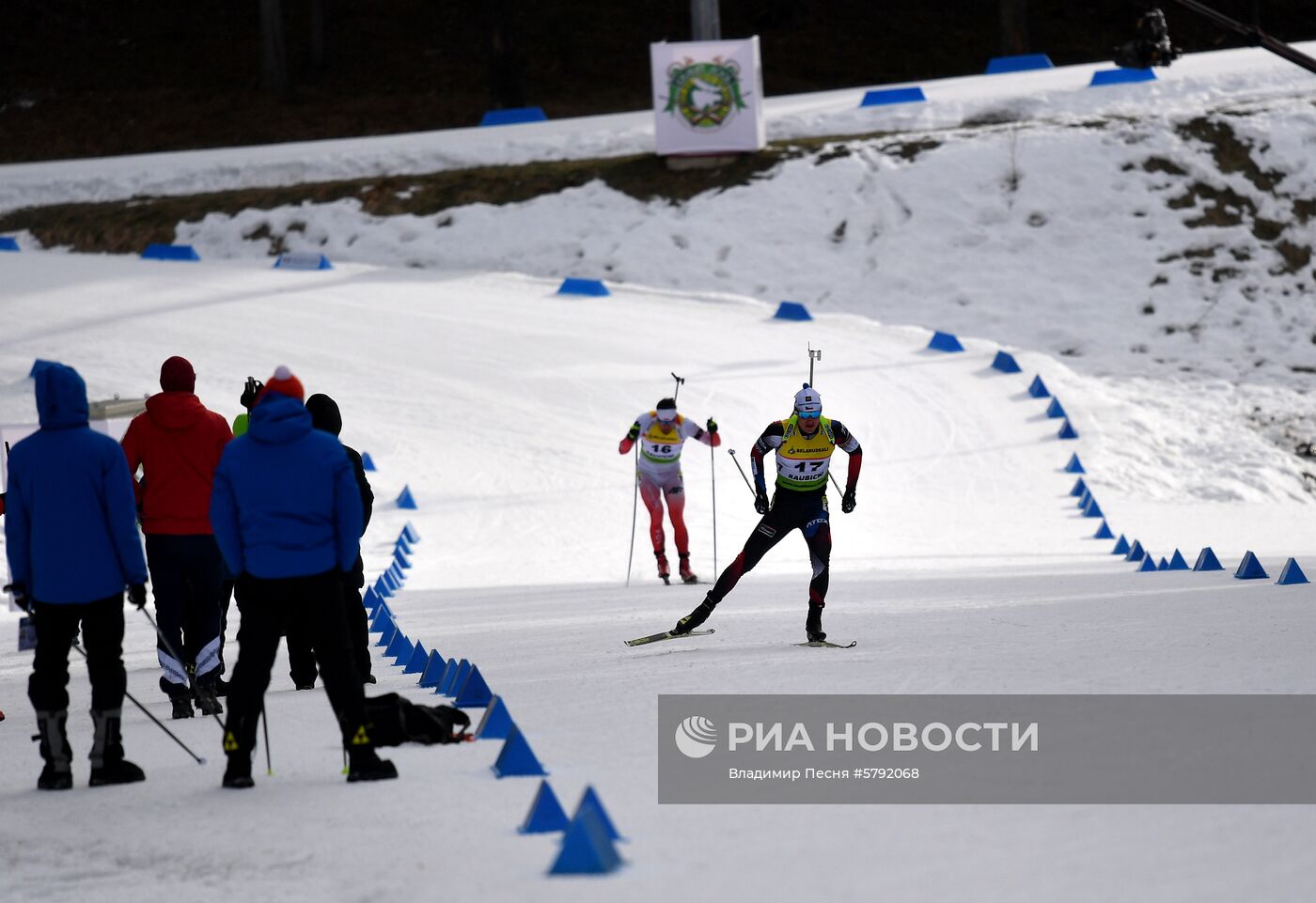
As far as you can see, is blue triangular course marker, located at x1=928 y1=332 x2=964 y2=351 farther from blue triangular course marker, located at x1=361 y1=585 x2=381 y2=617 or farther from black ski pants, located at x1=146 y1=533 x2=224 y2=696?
black ski pants, located at x1=146 y1=533 x2=224 y2=696

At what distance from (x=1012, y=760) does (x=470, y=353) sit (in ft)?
60.8

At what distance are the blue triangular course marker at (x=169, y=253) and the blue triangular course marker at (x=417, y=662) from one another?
2154 cm

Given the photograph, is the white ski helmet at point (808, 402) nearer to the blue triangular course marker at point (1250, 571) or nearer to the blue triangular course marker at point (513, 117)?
the blue triangular course marker at point (1250, 571)

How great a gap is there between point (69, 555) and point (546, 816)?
7.10 ft

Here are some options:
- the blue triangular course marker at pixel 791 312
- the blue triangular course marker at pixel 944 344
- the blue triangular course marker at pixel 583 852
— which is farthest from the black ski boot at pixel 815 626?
the blue triangular course marker at pixel 791 312

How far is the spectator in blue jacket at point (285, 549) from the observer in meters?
5.89

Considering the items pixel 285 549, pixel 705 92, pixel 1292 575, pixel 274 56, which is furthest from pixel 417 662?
pixel 274 56

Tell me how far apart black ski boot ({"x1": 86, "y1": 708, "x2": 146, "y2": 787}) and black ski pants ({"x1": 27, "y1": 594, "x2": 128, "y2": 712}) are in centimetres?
6

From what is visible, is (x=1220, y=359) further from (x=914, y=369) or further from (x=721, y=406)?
(x=721, y=406)

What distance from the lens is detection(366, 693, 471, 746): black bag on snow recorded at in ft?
21.8

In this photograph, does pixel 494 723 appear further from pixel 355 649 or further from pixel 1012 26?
pixel 1012 26

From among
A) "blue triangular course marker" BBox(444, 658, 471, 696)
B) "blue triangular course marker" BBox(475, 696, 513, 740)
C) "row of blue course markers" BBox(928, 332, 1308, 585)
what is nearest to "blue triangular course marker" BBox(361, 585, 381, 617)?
"blue triangular course marker" BBox(444, 658, 471, 696)

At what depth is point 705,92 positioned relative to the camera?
2891 cm

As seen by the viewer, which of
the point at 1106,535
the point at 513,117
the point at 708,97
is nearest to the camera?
the point at 1106,535
